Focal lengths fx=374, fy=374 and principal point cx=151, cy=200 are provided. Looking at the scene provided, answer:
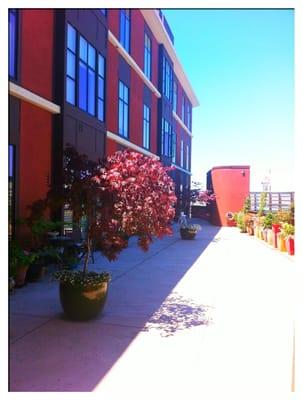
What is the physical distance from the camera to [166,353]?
4.30 m

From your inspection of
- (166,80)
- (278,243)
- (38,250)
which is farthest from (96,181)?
(166,80)

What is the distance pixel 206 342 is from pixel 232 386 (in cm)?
105

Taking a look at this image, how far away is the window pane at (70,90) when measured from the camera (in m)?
10.5

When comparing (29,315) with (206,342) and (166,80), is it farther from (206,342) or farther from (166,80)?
(166,80)

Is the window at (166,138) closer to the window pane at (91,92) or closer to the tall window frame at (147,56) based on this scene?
the tall window frame at (147,56)

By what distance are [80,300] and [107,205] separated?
1391 millimetres

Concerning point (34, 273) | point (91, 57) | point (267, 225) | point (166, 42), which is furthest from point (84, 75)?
point (166, 42)

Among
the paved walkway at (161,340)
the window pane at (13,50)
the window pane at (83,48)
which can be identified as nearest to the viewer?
the paved walkway at (161,340)

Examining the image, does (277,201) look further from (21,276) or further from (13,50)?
(21,276)

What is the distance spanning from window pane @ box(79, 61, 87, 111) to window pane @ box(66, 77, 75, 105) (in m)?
0.45

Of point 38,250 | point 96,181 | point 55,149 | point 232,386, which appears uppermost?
point 55,149

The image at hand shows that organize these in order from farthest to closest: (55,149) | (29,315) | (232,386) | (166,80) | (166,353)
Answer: (166,80), (55,149), (29,315), (166,353), (232,386)

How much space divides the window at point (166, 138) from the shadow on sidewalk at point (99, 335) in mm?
16502

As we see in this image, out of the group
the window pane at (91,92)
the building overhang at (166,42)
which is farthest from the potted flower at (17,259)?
the building overhang at (166,42)
